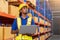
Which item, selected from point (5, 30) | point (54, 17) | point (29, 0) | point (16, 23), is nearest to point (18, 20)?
point (16, 23)

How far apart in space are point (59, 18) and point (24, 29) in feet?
62.8

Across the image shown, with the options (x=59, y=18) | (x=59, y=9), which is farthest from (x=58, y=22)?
(x=59, y=9)

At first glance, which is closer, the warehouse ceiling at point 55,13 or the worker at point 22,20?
the worker at point 22,20

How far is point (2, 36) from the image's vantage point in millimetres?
3590

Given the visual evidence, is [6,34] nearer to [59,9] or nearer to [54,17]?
[59,9]

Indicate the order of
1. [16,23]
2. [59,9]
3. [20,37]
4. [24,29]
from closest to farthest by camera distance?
[24,29]
[20,37]
[16,23]
[59,9]

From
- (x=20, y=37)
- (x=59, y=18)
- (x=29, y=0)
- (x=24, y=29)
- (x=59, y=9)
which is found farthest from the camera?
(x=59, y=18)

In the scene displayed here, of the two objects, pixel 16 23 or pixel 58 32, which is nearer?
pixel 16 23

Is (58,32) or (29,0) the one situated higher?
(29,0)

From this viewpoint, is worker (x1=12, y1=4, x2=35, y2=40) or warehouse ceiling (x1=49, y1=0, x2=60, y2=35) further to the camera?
warehouse ceiling (x1=49, y1=0, x2=60, y2=35)

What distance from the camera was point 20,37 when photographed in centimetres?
337

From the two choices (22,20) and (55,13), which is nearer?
(22,20)

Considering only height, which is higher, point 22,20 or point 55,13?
point 22,20

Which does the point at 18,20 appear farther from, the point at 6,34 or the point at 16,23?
the point at 6,34
